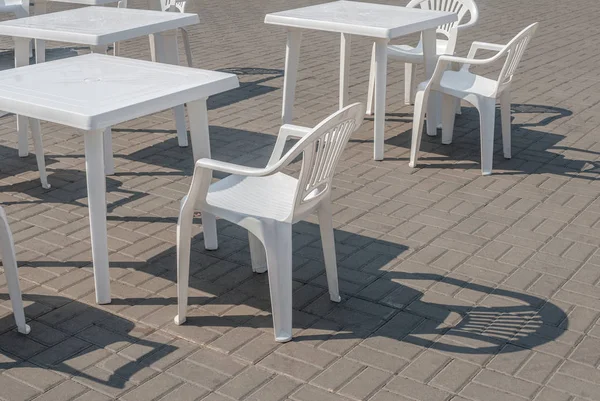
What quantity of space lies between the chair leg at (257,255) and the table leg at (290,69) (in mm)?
2604

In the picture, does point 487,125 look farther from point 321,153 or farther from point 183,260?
point 183,260

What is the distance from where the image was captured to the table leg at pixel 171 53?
651 centimetres

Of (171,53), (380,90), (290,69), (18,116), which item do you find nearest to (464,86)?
(380,90)

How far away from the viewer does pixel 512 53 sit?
6.01 meters

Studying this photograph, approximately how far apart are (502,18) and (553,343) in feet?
31.2

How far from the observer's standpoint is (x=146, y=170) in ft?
20.1

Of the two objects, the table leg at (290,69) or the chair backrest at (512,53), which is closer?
the chair backrest at (512,53)

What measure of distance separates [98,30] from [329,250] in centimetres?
246

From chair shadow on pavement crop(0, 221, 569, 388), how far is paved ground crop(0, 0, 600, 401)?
0.03 feet

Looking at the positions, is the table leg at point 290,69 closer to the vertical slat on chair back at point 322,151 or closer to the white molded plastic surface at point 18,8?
the white molded plastic surface at point 18,8

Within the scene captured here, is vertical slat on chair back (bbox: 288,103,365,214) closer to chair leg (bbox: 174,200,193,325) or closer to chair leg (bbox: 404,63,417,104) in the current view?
chair leg (bbox: 174,200,193,325)

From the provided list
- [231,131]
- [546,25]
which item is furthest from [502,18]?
[231,131]

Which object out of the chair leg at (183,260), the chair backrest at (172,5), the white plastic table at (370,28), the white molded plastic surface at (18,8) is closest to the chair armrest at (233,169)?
the chair leg at (183,260)

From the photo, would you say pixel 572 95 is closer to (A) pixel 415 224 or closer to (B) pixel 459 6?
A: (B) pixel 459 6
